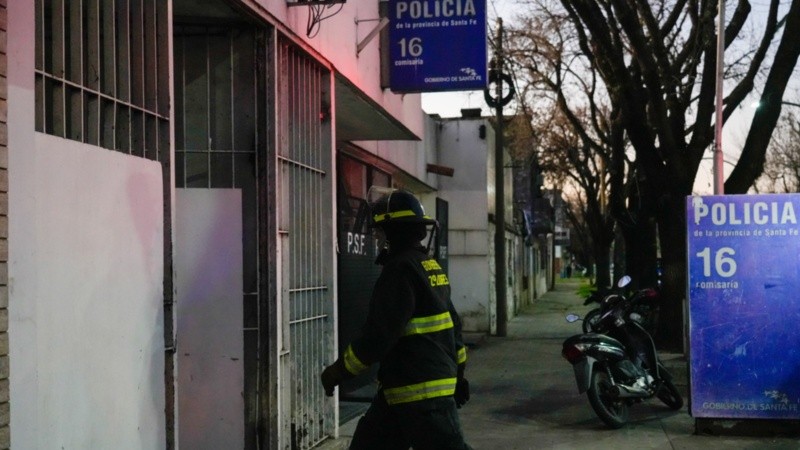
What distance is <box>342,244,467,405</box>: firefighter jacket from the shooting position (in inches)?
181

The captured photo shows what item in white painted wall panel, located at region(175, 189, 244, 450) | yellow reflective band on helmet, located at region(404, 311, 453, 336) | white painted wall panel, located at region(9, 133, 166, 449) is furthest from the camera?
white painted wall panel, located at region(175, 189, 244, 450)

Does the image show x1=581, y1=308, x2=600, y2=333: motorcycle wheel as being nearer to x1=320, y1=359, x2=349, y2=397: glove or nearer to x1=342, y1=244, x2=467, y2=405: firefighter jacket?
x1=342, y1=244, x2=467, y2=405: firefighter jacket

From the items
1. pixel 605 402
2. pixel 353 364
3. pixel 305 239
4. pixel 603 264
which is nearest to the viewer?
pixel 353 364

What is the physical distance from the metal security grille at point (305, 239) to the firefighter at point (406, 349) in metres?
2.55

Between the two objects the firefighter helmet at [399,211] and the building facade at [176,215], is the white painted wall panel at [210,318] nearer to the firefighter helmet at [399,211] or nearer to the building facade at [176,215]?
the building facade at [176,215]

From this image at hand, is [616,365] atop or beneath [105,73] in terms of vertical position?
beneath

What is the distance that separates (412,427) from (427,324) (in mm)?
489

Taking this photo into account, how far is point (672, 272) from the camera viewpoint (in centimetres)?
1644

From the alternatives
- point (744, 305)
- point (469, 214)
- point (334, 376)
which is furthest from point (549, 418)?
point (469, 214)

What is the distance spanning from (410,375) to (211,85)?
11.1ft

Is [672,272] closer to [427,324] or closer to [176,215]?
[176,215]

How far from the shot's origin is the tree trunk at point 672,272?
53.4ft

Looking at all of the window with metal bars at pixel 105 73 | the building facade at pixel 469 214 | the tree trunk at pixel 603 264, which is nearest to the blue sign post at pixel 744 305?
the window with metal bars at pixel 105 73

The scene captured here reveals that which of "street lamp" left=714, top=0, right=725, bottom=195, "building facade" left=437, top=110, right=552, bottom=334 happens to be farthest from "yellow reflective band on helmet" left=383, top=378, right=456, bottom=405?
"building facade" left=437, top=110, right=552, bottom=334
